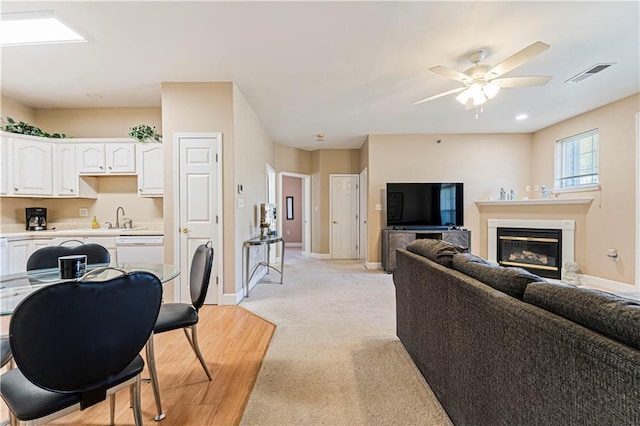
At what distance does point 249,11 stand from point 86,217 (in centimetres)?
388

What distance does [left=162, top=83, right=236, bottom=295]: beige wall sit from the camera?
3553 millimetres

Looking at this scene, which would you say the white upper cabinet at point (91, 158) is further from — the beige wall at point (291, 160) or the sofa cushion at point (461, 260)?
the sofa cushion at point (461, 260)

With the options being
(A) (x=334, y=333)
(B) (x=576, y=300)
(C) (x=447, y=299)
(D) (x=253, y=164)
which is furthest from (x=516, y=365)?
(D) (x=253, y=164)

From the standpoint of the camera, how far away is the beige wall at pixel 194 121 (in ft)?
11.7

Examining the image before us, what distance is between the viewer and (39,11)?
226 cm

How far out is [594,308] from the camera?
880mm

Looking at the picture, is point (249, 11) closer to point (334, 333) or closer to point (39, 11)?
point (39, 11)

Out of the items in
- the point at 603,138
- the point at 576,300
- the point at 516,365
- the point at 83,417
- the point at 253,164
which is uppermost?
the point at 603,138

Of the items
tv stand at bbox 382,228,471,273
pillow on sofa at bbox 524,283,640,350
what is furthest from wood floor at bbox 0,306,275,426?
tv stand at bbox 382,228,471,273

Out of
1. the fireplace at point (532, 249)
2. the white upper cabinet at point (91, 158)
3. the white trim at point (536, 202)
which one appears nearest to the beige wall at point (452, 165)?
the white trim at point (536, 202)

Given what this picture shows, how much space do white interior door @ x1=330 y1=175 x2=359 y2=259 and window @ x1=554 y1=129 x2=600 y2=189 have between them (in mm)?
3889

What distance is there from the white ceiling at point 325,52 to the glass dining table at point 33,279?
6.39ft

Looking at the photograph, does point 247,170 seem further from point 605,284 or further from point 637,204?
point 605,284

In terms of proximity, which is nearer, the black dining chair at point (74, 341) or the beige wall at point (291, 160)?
the black dining chair at point (74, 341)
